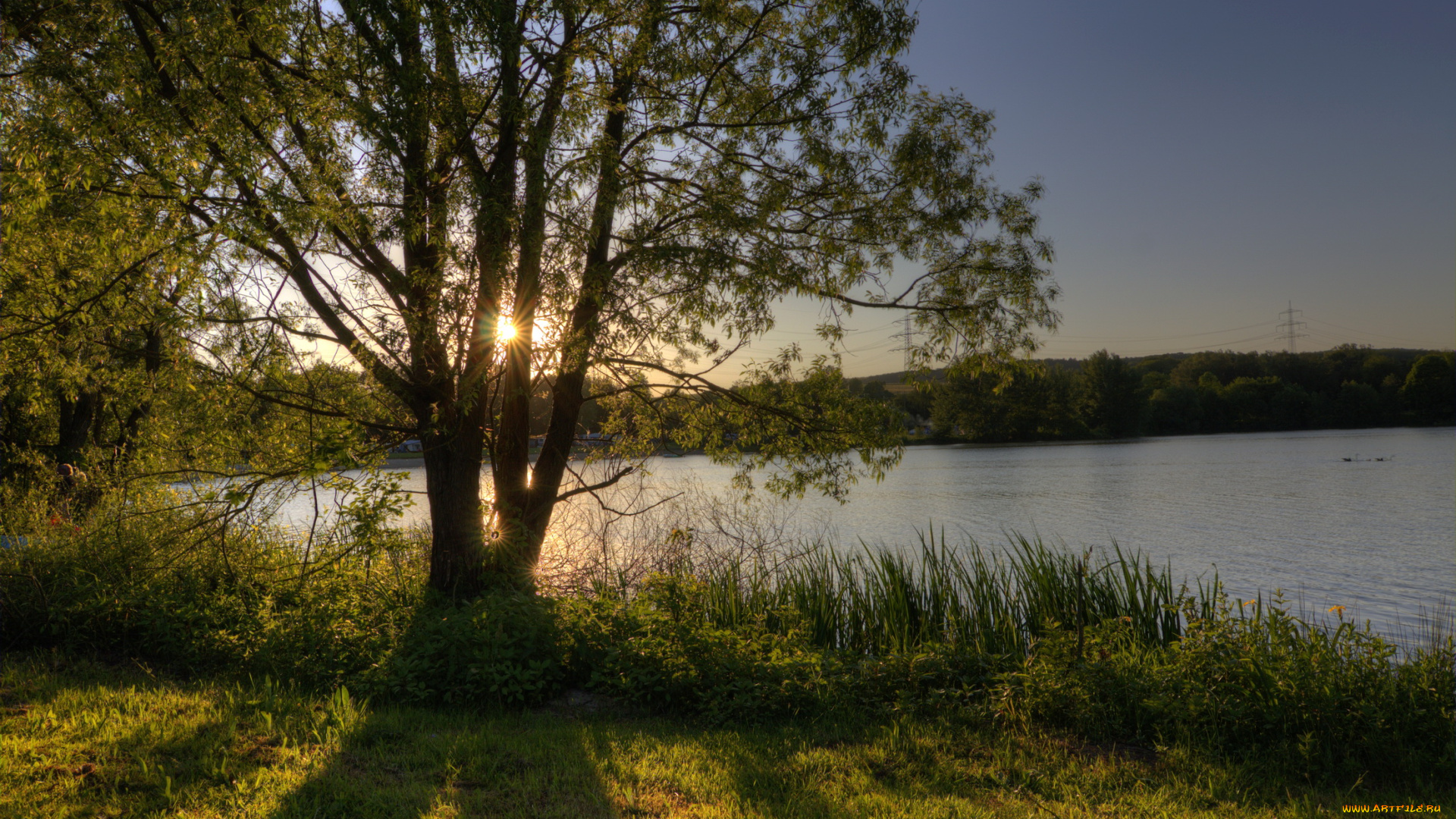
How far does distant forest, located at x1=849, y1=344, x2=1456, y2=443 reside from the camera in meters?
72.1

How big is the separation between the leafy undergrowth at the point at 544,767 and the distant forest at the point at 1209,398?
6424cm

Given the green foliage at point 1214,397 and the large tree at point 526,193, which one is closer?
the large tree at point 526,193

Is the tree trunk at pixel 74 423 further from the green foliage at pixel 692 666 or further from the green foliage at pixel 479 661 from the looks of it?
the green foliage at pixel 692 666

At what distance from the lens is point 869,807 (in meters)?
3.54

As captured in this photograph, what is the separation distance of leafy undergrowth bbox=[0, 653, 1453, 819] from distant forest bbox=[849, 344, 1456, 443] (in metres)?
64.2

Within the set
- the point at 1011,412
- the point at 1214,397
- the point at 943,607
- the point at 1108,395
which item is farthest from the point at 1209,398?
the point at 943,607

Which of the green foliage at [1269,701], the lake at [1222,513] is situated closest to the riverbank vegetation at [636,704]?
the green foliage at [1269,701]

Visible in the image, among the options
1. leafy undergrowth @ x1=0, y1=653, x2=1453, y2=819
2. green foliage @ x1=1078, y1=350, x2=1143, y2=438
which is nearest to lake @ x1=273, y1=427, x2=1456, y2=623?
A: leafy undergrowth @ x1=0, y1=653, x2=1453, y2=819

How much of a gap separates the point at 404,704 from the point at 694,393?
17.9ft

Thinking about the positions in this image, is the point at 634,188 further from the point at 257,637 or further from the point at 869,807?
the point at 869,807

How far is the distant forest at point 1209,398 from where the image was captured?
237 ft

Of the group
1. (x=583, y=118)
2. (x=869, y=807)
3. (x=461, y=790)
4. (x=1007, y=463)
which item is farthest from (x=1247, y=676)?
(x=1007, y=463)

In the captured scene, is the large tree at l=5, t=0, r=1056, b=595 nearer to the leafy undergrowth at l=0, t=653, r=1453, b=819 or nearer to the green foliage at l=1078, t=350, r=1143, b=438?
the leafy undergrowth at l=0, t=653, r=1453, b=819

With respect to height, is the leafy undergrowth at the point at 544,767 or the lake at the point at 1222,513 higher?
the leafy undergrowth at the point at 544,767
